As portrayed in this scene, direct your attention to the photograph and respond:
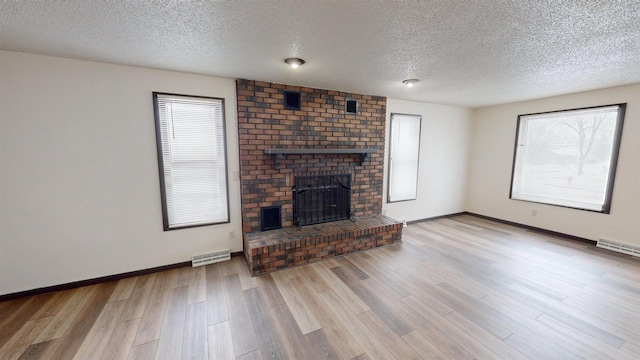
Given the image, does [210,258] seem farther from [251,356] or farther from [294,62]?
[294,62]

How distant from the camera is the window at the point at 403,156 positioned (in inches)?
172

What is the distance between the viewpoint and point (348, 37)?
188cm

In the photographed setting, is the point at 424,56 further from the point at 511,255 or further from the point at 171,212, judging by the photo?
the point at 171,212

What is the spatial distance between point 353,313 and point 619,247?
4204 millimetres

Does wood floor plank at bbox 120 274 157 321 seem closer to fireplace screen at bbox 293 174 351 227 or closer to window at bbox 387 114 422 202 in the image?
fireplace screen at bbox 293 174 351 227

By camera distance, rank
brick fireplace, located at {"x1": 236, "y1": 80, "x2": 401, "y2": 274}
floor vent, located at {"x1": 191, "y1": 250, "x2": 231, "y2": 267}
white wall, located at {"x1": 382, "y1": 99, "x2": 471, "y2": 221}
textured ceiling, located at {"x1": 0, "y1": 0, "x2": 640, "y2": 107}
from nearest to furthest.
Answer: textured ceiling, located at {"x1": 0, "y1": 0, "x2": 640, "y2": 107} → floor vent, located at {"x1": 191, "y1": 250, "x2": 231, "y2": 267} → brick fireplace, located at {"x1": 236, "y1": 80, "x2": 401, "y2": 274} → white wall, located at {"x1": 382, "y1": 99, "x2": 471, "y2": 221}

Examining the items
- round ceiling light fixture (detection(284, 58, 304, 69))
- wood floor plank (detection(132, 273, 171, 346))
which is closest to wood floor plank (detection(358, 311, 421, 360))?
wood floor plank (detection(132, 273, 171, 346))

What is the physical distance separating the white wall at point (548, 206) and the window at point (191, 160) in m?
5.17

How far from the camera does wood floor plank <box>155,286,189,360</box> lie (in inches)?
68.3

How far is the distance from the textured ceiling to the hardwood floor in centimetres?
234

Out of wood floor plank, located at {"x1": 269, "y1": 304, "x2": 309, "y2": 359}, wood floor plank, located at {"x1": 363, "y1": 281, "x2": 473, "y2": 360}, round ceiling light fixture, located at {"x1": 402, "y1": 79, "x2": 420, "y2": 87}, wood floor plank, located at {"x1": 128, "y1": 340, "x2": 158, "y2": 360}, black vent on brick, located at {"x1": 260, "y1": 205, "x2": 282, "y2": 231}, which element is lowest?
wood floor plank, located at {"x1": 128, "y1": 340, "x2": 158, "y2": 360}

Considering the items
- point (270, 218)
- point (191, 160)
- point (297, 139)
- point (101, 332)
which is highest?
point (297, 139)

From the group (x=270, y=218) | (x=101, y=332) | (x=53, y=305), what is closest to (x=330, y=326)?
(x=270, y=218)

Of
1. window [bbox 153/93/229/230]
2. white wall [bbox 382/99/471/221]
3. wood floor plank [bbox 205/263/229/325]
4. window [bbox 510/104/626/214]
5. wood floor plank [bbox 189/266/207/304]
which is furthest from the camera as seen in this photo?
white wall [bbox 382/99/471/221]
